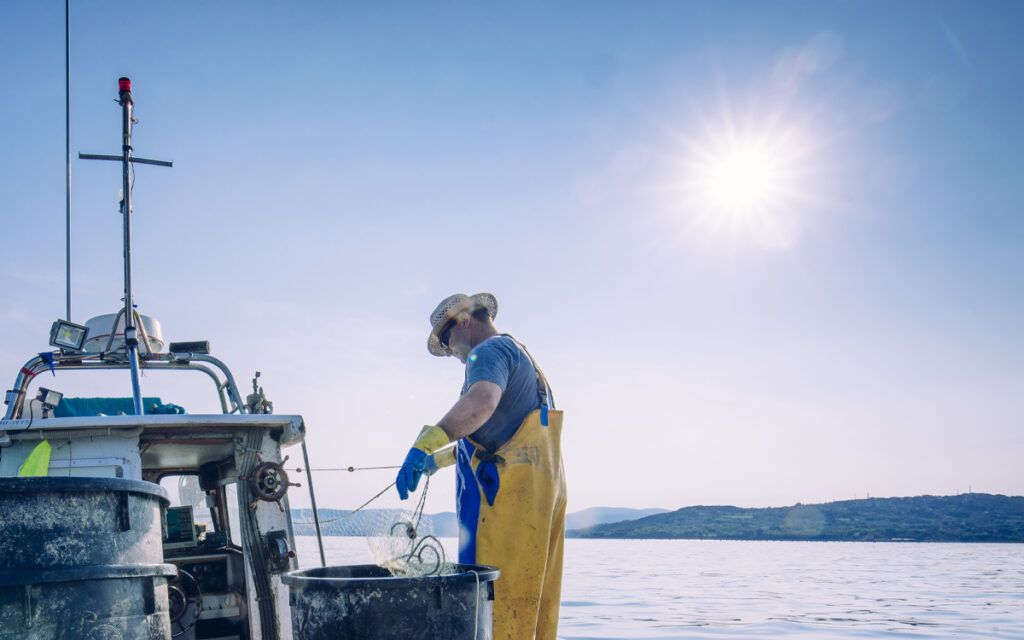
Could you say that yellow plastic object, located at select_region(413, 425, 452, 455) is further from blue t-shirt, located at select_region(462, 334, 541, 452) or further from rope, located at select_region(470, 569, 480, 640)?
rope, located at select_region(470, 569, 480, 640)

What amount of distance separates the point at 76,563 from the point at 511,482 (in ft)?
5.16

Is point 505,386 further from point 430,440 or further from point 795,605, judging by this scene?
point 795,605

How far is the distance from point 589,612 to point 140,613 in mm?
10296

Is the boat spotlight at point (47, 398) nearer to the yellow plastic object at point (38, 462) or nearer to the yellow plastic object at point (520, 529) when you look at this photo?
the yellow plastic object at point (38, 462)

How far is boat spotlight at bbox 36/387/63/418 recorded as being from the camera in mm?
4461

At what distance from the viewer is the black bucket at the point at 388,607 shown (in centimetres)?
233

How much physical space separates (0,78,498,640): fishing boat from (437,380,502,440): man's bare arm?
0.48 m

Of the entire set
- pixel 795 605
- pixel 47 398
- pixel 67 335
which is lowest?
pixel 795 605

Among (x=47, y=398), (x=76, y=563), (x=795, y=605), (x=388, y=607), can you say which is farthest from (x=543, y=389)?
(x=795, y=605)

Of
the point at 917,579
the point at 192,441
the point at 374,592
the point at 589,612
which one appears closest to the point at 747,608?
the point at 589,612

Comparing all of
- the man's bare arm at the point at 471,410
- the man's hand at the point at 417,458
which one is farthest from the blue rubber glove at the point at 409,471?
the man's bare arm at the point at 471,410

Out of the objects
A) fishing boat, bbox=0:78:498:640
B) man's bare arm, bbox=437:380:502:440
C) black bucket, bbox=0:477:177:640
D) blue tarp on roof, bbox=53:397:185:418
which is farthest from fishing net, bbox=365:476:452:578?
blue tarp on roof, bbox=53:397:185:418

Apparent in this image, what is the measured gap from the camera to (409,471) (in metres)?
2.73

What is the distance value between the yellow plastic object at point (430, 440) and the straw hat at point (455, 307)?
39.4 inches
